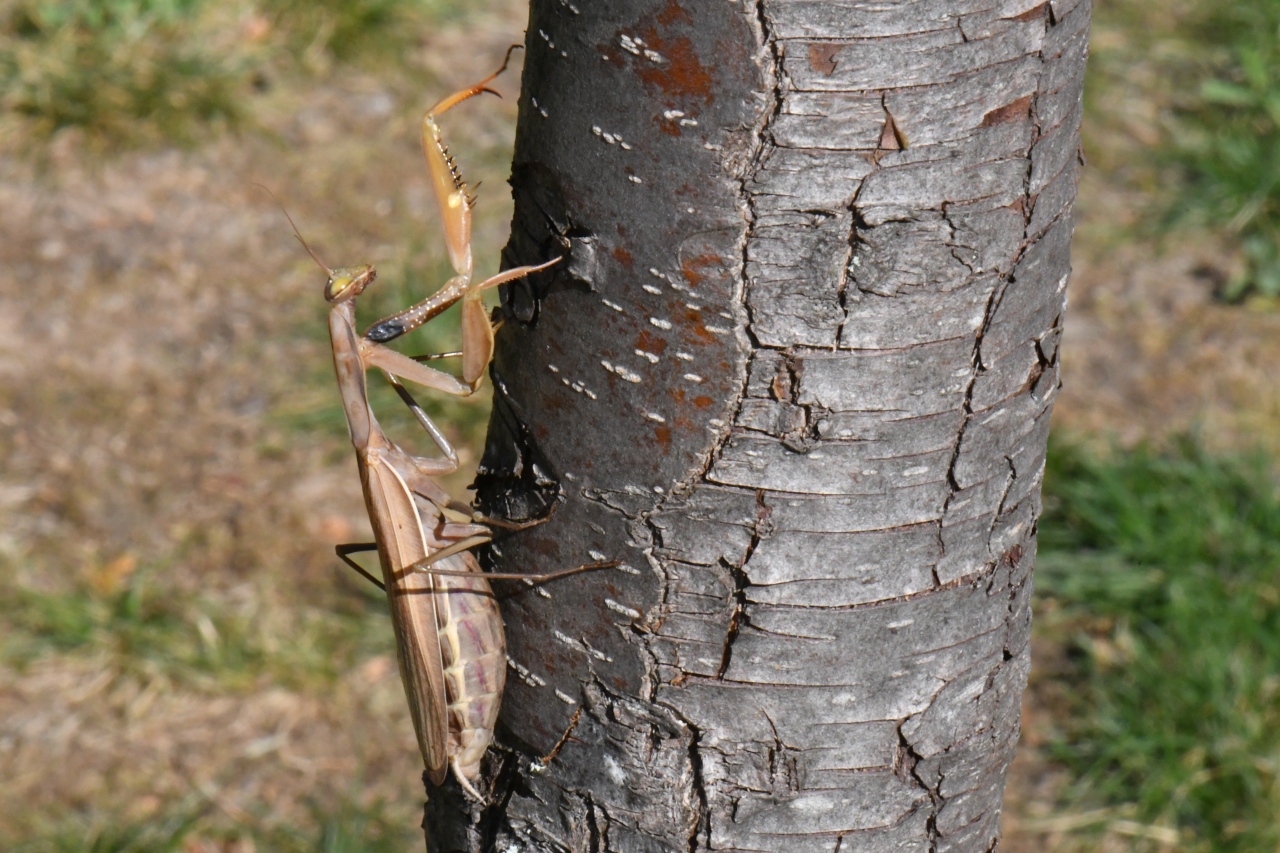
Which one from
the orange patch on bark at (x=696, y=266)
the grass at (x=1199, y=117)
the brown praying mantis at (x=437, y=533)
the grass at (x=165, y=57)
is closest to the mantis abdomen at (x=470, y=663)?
the brown praying mantis at (x=437, y=533)

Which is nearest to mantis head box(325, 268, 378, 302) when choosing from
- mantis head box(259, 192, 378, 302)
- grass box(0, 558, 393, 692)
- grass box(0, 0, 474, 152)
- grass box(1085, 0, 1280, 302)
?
mantis head box(259, 192, 378, 302)

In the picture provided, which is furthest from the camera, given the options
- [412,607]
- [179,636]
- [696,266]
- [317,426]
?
[317,426]

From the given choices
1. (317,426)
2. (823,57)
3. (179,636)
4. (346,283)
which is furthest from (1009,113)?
(317,426)

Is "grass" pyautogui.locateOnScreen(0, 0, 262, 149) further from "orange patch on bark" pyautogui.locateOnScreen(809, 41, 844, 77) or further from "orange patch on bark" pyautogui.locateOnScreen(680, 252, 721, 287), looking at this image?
"orange patch on bark" pyautogui.locateOnScreen(809, 41, 844, 77)

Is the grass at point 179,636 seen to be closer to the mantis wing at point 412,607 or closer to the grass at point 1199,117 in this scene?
the mantis wing at point 412,607

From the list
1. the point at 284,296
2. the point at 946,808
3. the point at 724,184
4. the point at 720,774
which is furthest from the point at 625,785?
the point at 284,296

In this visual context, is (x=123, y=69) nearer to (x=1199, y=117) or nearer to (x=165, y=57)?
(x=165, y=57)

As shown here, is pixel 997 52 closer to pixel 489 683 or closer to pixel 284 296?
pixel 489 683
